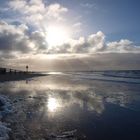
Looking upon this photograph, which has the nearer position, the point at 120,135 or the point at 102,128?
the point at 120,135

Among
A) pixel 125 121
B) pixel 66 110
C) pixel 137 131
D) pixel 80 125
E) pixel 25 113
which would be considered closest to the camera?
pixel 137 131

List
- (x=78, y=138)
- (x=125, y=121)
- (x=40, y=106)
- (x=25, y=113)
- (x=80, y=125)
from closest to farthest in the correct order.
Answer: (x=78, y=138) < (x=80, y=125) < (x=125, y=121) < (x=25, y=113) < (x=40, y=106)

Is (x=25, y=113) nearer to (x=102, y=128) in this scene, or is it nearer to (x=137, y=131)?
(x=102, y=128)

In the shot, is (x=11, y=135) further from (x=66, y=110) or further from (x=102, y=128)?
(x=66, y=110)

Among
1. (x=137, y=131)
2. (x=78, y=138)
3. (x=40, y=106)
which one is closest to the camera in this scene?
(x=78, y=138)

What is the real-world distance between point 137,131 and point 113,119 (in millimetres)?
2248

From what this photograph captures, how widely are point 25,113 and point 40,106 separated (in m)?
2.41

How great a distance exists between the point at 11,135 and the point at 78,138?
2.69 meters

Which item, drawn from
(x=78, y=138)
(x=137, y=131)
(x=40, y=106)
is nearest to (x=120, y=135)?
(x=137, y=131)

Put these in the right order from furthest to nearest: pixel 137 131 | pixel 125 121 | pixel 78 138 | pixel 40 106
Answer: pixel 40 106 → pixel 125 121 → pixel 137 131 → pixel 78 138

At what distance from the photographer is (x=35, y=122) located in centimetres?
1127

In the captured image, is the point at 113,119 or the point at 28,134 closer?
the point at 28,134

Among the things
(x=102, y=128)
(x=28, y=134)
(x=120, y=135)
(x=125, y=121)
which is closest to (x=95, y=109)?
(x=125, y=121)

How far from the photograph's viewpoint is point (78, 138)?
920 cm
